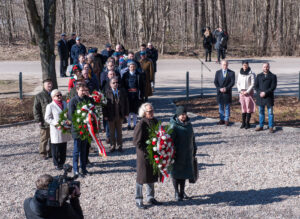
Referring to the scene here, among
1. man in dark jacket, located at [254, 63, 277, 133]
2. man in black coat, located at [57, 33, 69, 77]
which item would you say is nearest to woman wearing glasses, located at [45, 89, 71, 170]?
man in dark jacket, located at [254, 63, 277, 133]

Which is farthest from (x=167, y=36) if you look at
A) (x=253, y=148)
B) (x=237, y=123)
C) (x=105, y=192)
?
(x=105, y=192)

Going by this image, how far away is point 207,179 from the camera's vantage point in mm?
8820

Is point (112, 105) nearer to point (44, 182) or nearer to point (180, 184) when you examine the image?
point (180, 184)

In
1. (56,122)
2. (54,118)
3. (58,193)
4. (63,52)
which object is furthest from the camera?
(63,52)

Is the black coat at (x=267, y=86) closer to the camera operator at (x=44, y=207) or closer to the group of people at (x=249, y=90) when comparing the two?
the group of people at (x=249, y=90)

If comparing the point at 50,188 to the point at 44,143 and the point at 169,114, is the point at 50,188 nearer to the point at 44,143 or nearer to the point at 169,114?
the point at 44,143

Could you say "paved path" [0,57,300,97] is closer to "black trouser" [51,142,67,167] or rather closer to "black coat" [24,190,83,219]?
"black trouser" [51,142,67,167]

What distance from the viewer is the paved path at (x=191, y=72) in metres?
18.8

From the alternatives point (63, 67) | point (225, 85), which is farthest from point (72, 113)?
point (63, 67)

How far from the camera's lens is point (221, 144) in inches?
444

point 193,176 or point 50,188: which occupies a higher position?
point 50,188

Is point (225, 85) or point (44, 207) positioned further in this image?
point (225, 85)

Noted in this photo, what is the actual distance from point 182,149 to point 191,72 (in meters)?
16.2

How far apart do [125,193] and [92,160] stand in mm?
2167
